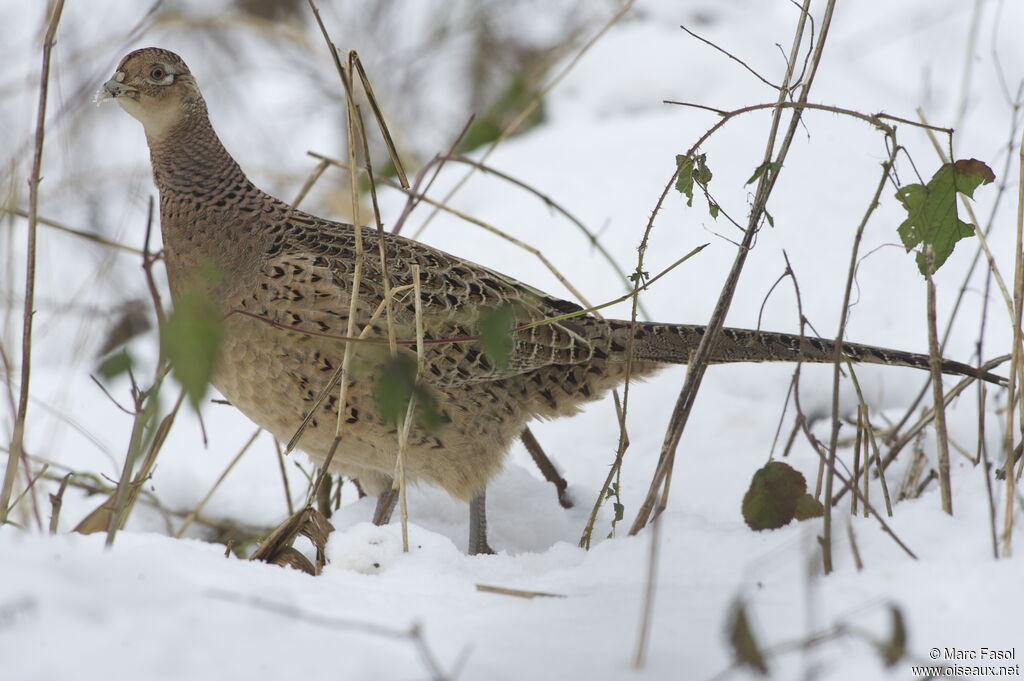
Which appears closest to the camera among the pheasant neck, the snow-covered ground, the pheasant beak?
the snow-covered ground

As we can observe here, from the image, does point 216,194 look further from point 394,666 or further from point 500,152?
point 500,152

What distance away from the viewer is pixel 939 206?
2.16 m

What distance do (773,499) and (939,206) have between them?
2.63 ft

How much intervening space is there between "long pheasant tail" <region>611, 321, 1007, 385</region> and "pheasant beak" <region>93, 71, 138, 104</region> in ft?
6.13

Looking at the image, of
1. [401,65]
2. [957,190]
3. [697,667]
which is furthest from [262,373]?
[401,65]

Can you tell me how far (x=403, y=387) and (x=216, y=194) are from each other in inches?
82.8

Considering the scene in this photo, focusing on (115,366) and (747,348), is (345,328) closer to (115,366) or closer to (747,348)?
(747,348)

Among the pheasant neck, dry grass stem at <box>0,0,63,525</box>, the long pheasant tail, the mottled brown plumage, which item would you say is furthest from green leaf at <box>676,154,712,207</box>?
the pheasant neck

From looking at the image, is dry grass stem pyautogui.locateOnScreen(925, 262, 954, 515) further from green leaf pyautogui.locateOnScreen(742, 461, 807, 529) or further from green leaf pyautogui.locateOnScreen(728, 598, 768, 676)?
green leaf pyautogui.locateOnScreen(728, 598, 768, 676)

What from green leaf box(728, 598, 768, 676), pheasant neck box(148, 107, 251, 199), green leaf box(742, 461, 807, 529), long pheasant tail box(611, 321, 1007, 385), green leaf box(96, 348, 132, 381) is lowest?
green leaf box(728, 598, 768, 676)

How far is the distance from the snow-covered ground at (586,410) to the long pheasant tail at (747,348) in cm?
39

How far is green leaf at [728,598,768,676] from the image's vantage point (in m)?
1.32

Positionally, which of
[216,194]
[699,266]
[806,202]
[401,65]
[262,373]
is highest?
[401,65]

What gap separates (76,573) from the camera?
164cm
